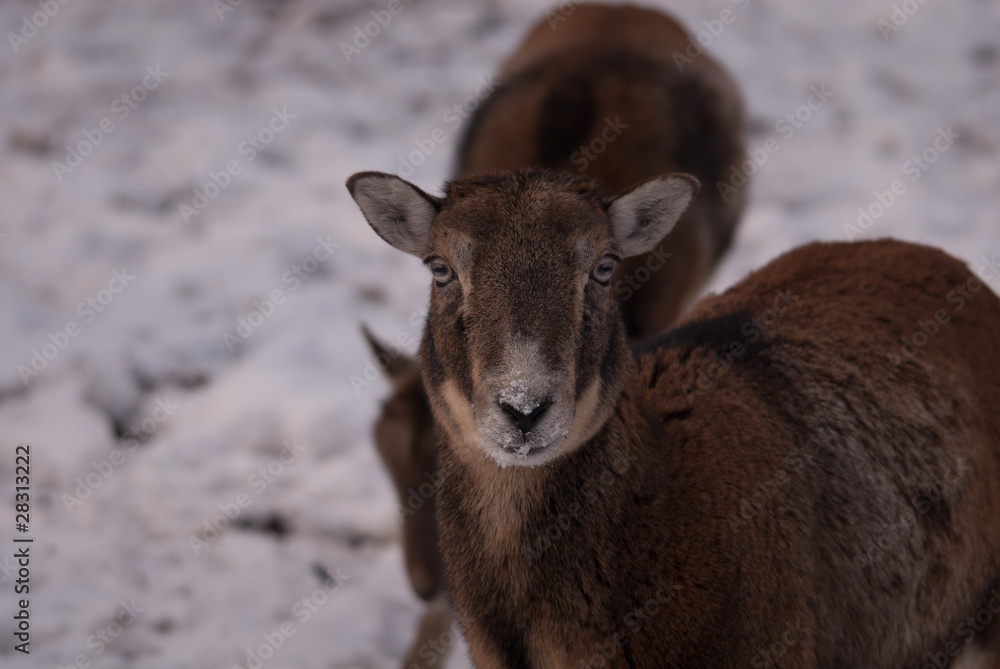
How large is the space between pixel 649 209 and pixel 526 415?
4.11ft

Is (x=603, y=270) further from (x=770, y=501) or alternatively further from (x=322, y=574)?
(x=322, y=574)

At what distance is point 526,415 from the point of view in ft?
10.6

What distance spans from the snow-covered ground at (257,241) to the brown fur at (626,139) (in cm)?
100

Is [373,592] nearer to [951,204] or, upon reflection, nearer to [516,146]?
[516,146]

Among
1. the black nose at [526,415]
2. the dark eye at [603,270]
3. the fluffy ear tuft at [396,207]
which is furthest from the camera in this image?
the fluffy ear tuft at [396,207]

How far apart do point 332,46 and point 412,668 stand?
791cm

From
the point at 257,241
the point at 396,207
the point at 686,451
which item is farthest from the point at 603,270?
the point at 257,241

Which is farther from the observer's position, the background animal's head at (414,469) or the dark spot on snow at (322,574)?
the dark spot on snow at (322,574)

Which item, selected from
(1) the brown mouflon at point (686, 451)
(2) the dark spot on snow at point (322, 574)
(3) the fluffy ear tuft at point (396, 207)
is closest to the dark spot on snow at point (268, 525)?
(2) the dark spot on snow at point (322, 574)

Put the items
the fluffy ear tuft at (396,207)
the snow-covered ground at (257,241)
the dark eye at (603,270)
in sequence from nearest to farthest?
the dark eye at (603,270)
the fluffy ear tuft at (396,207)
the snow-covered ground at (257,241)

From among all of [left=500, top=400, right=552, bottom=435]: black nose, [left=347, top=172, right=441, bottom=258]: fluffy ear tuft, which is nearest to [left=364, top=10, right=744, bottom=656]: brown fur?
[left=347, top=172, right=441, bottom=258]: fluffy ear tuft

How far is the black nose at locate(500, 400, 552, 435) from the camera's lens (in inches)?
128

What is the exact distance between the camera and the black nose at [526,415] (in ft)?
10.6

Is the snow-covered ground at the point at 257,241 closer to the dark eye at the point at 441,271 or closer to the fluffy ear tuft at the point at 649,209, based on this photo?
the dark eye at the point at 441,271
